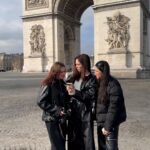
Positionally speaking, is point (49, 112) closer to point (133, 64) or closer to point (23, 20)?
point (133, 64)

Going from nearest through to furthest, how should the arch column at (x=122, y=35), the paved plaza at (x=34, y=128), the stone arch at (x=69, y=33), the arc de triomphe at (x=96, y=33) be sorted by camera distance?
the paved plaza at (x=34, y=128) → the arch column at (x=122, y=35) → the arc de triomphe at (x=96, y=33) → the stone arch at (x=69, y=33)

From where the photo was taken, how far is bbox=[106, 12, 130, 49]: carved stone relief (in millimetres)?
26406

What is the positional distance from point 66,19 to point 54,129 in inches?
1153

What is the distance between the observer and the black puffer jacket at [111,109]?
3805mm

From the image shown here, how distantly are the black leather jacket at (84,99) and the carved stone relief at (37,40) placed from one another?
89.7ft

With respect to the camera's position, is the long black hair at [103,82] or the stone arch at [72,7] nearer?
the long black hair at [103,82]

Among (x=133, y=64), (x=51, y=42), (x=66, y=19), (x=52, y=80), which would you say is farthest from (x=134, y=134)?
(x=66, y=19)

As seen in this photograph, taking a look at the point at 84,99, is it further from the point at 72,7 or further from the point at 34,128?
the point at 72,7

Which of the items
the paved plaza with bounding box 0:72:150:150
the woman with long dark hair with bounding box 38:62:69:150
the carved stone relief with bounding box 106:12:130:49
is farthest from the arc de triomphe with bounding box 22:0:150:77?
the woman with long dark hair with bounding box 38:62:69:150

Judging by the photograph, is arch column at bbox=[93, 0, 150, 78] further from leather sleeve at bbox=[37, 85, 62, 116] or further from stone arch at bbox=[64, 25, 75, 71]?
leather sleeve at bbox=[37, 85, 62, 116]

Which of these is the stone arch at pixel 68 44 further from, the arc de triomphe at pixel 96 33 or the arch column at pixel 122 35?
the arch column at pixel 122 35

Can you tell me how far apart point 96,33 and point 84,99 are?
79.7 ft

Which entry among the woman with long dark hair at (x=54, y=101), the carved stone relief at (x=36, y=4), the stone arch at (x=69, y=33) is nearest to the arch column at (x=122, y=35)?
the carved stone relief at (x=36, y=4)

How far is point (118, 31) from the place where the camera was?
26594mm
